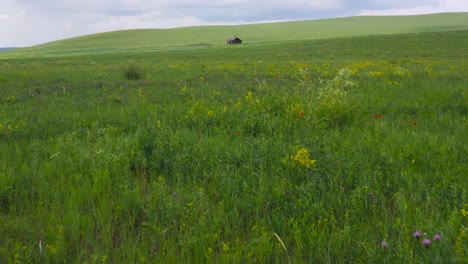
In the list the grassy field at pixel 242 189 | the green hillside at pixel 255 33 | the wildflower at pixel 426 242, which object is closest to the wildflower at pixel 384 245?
the grassy field at pixel 242 189

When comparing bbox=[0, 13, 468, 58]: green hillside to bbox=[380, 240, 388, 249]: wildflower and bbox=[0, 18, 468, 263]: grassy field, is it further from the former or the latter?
bbox=[380, 240, 388, 249]: wildflower

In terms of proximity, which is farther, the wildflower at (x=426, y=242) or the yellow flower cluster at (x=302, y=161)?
the yellow flower cluster at (x=302, y=161)

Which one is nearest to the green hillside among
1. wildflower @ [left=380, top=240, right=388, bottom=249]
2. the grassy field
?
the grassy field

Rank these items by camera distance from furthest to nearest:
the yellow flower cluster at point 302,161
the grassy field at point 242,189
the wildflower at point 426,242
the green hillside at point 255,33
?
the green hillside at point 255,33 < the yellow flower cluster at point 302,161 < the grassy field at point 242,189 < the wildflower at point 426,242

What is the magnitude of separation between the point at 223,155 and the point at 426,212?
7.42 feet

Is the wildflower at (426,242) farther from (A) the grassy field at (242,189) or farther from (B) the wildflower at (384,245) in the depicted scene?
(B) the wildflower at (384,245)

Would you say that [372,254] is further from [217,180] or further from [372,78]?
[372,78]

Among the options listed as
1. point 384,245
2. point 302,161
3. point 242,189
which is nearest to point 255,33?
point 302,161

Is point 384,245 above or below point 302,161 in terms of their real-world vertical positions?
below

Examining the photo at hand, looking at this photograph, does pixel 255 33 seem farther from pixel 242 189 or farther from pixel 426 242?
pixel 426 242

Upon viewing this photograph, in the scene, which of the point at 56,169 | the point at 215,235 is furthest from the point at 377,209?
the point at 56,169

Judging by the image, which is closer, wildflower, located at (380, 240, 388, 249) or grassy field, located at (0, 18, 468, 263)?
wildflower, located at (380, 240, 388, 249)

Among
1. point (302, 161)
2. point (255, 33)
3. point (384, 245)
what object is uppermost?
point (255, 33)

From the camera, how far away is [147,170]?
414cm
